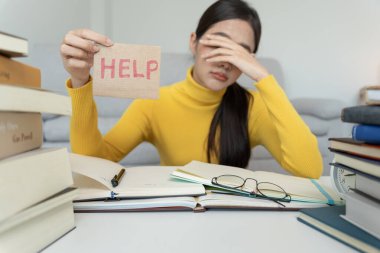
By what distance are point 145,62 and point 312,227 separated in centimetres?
42

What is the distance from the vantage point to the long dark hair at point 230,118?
1099mm

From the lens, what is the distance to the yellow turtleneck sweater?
35.8 inches

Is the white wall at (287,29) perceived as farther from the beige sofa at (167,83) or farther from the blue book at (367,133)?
the blue book at (367,133)

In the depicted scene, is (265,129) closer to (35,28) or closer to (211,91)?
(211,91)

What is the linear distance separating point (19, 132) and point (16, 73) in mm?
88

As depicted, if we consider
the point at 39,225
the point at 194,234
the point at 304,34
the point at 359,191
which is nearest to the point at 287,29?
the point at 304,34

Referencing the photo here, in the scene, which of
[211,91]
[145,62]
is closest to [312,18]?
[211,91]

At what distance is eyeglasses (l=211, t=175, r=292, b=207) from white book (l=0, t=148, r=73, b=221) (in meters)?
0.27

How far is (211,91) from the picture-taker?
3.84 ft

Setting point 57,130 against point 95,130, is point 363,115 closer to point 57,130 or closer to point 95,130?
point 95,130

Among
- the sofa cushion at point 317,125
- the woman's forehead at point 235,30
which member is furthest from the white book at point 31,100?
the sofa cushion at point 317,125

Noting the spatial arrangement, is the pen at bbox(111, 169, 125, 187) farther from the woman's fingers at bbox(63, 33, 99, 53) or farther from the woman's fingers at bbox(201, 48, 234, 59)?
the woman's fingers at bbox(201, 48, 234, 59)

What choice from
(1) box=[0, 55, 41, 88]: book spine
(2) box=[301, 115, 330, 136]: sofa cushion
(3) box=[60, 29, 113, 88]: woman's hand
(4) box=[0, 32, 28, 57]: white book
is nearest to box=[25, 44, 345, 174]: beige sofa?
(2) box=[301, 115, 330, 136]: sofa cushion

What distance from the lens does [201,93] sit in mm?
1178
